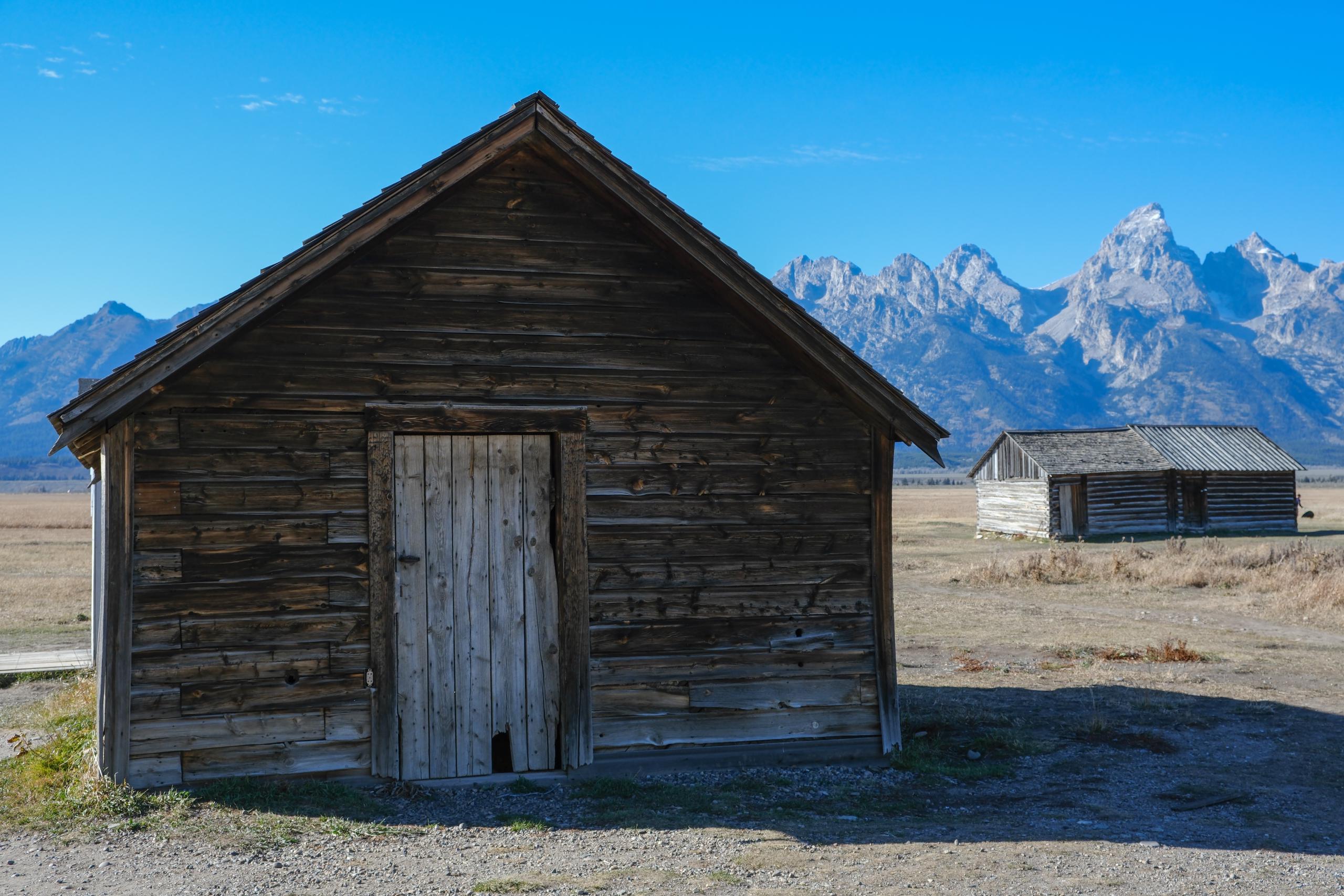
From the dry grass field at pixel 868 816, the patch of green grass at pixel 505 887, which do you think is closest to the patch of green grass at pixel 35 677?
the dry grass field at pixel 868 816

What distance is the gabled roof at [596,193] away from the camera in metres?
7.26

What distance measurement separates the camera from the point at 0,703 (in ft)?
39.6

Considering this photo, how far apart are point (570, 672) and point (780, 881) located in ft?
9.26

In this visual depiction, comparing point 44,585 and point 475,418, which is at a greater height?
point 475,418

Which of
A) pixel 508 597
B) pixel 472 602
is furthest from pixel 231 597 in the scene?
pixel 508 597

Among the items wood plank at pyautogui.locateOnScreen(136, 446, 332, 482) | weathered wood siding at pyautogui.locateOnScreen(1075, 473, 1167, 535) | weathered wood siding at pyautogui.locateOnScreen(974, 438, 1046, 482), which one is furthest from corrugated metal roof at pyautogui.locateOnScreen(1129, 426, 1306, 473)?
wood plank at pyautogui.locateOnScreen(136, 446, 332, 482)

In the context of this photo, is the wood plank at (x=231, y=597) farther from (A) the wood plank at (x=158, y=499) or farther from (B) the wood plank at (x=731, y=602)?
(B) the wood plank at (x=731, y=602)

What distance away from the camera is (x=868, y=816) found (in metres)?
7.48

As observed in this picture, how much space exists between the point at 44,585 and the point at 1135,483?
38.3 metres

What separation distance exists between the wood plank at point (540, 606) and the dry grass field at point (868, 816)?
451mm

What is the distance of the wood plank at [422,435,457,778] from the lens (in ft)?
26.7

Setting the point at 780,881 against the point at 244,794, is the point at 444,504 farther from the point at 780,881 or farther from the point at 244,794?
the point at 780,881

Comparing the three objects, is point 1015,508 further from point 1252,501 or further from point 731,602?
point 731,602

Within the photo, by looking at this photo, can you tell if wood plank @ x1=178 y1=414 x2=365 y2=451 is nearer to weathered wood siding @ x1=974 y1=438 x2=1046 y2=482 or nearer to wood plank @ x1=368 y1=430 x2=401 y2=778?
wood plank @ x1=368 y1=430 x2=401 y2=778
